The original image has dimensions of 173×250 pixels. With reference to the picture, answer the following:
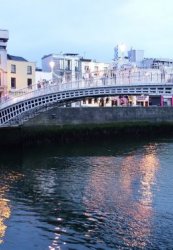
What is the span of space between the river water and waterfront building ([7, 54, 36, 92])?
1613 cm

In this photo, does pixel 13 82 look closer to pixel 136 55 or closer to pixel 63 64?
A: pixel 63 64

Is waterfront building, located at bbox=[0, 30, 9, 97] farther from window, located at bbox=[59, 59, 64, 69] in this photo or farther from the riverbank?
window, located at bbox=[59, 59, 64, 69]

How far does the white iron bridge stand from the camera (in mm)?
23333

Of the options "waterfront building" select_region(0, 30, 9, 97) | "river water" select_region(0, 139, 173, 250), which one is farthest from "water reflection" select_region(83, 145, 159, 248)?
"waterfront building" select_region(0, 30, 9, 97)

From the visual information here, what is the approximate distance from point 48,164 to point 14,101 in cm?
650

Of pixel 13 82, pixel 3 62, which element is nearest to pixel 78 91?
pixel 3 62

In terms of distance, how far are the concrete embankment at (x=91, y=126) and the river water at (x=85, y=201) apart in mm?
5071

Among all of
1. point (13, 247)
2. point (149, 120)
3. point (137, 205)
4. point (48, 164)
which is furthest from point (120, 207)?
point (149, 120)

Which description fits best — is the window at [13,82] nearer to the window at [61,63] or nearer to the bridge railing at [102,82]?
the window at [61,63]

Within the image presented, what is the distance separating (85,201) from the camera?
52.5 feet

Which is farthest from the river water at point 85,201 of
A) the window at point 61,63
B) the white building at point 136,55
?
the white building at point 136,55

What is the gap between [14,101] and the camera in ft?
96.4

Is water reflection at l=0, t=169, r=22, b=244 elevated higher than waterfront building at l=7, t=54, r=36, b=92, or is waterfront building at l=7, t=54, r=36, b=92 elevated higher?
waterfront building at l=7, t=54, r=36, b=92

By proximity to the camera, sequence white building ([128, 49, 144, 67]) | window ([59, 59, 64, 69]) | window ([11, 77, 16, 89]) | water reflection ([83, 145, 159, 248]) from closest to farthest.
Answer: water reflection ([83, 145, 159, 248])
window ([11, 77, 16, 89])
window ([59, 59, 64, 69])
white building ([128, 49, 144, 67])
